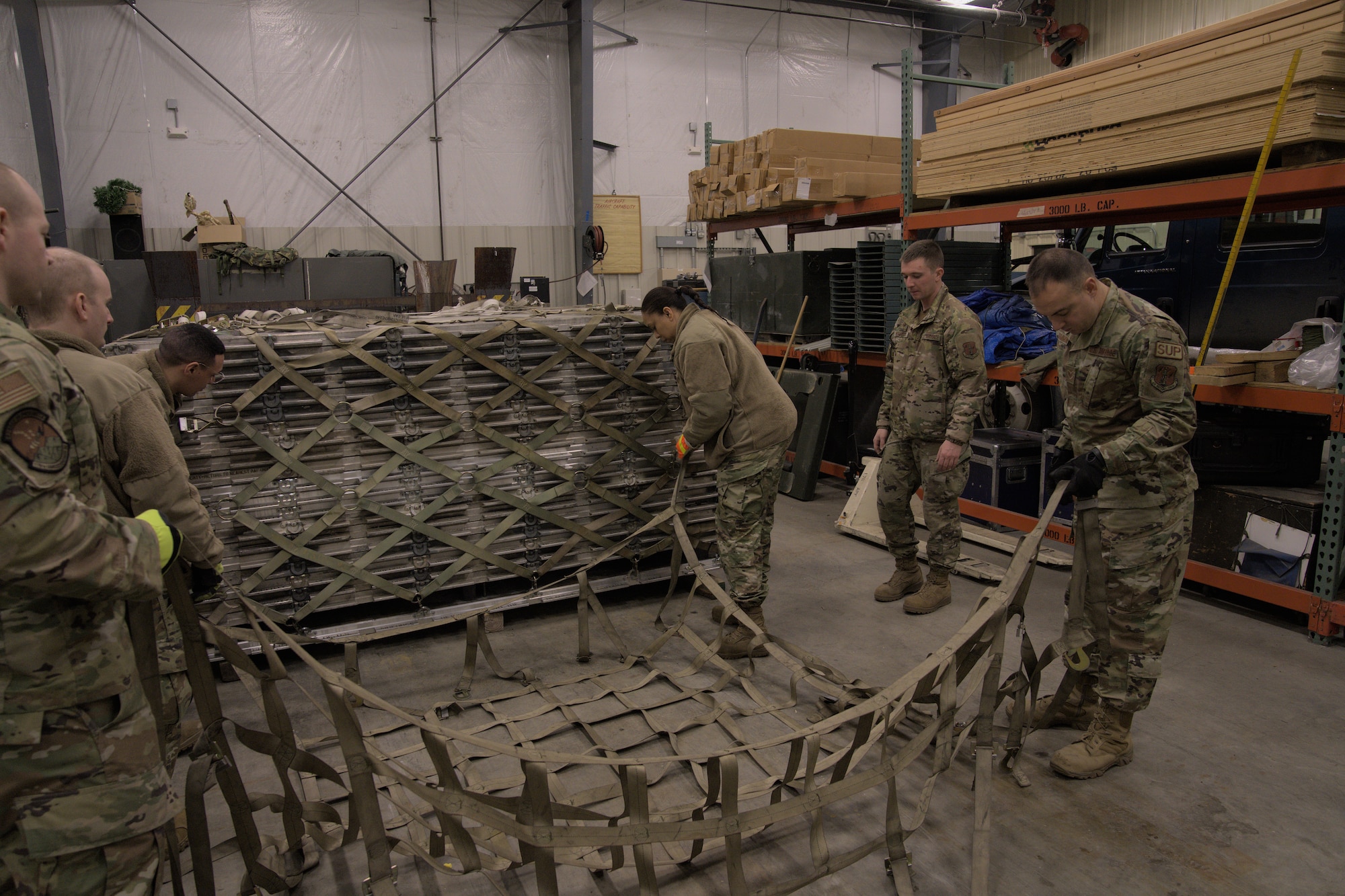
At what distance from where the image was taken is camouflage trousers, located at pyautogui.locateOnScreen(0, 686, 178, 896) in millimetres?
1752

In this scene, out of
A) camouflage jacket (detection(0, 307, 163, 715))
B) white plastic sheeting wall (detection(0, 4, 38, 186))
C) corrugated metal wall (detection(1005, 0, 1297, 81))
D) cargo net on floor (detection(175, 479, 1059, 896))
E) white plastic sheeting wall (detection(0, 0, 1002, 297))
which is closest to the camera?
camouflage jacket (detection(0, 307, 163, 715))

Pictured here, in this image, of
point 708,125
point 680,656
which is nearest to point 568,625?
point 680,656

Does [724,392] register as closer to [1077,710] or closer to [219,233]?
[1077,710]

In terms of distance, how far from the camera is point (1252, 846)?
2779mm

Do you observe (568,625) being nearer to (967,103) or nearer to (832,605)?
(832,605)

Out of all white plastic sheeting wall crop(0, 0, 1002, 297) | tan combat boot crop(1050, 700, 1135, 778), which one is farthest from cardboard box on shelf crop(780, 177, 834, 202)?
white plastic sheeting wall crop(0, 0, 1002, 297)

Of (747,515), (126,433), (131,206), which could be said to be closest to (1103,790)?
(747,515)

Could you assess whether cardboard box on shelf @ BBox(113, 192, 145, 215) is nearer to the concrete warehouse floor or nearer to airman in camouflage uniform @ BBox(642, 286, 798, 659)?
the concrete warehouse floor

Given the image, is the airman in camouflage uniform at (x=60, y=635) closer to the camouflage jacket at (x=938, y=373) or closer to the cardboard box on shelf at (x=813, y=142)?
the camouflage jacket at (x=938, y=373)

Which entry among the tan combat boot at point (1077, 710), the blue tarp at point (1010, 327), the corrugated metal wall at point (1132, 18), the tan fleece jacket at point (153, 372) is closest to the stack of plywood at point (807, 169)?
the blue tarp at point (1010, 327)

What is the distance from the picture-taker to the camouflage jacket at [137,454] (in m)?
2.68

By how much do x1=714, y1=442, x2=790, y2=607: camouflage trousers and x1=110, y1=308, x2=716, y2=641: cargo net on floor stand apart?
0.74m

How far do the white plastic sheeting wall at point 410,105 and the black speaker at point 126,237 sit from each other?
461 millimetres

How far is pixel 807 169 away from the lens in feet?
23.3
